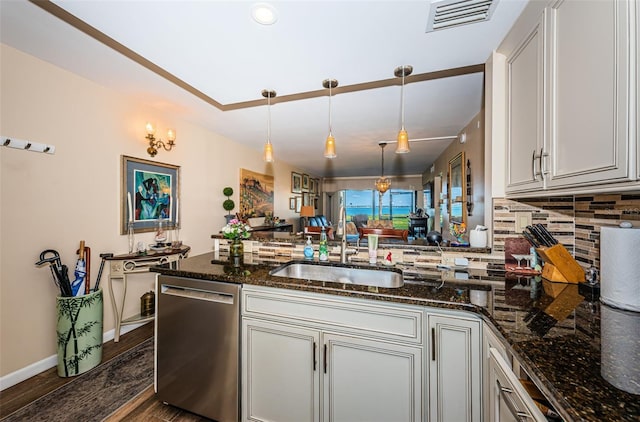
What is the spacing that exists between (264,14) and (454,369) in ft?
6.58

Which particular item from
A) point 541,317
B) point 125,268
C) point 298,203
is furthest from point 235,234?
point 298,203

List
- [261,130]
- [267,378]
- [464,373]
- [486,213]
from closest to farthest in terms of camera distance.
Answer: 1. [464,373]
2. [267,378]
3. [486,213]
4. [261,130]

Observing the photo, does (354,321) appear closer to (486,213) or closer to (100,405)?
(486,213)

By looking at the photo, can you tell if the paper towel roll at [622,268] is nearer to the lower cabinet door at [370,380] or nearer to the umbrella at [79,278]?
the lower cabinet door at [370,380]

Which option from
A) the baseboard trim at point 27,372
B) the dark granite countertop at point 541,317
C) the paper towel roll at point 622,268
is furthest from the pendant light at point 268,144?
the baseboard trim at point 27,372

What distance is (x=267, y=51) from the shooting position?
176 cm

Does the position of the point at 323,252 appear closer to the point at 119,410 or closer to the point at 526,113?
the point at 526,113

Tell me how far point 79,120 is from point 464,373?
325 cm

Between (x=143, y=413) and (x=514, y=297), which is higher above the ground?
(x=514, y=297)

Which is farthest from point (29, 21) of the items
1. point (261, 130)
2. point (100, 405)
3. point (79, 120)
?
point (100, 405)

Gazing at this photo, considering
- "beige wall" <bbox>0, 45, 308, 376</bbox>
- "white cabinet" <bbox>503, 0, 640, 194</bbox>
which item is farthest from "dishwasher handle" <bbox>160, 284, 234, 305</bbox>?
"white cabinet" <bbox>503, 0, 640, 194</bbox>

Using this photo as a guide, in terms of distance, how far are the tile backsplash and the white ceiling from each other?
107 centimetres

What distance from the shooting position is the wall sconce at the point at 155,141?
2.69m

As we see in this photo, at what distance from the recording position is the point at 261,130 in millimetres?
3525
